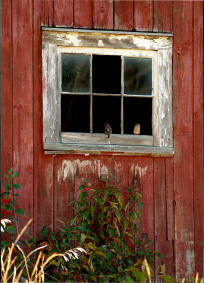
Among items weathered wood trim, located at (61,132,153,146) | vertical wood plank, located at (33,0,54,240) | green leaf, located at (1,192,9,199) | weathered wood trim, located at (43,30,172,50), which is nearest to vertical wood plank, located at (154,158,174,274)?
weathered wood trim, located at (61,132,153,146)

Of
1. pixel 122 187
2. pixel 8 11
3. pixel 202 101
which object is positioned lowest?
pixel 122 187

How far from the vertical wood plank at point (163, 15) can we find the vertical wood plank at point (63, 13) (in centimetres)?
76

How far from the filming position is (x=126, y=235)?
5.77 m

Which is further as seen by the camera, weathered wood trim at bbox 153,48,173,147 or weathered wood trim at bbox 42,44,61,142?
weathered wood trim at bbox 153,48,173,147

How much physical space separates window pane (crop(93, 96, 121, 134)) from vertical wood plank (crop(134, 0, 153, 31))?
0.67 m

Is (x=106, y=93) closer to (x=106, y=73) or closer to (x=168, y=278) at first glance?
(x=106, y=73)

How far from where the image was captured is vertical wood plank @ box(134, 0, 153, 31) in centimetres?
591

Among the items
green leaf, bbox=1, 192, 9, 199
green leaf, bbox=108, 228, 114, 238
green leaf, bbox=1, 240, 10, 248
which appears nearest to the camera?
green leaf, bbox=1, 240, 10, 248

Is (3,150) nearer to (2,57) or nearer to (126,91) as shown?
(2,57)

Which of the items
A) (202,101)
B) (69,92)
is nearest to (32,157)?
(69,92)

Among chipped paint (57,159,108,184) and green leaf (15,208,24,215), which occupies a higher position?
chipped paint (57,159,108,184)

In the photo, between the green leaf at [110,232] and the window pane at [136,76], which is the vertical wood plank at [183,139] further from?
the green leaf at [110,232]

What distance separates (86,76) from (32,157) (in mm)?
862

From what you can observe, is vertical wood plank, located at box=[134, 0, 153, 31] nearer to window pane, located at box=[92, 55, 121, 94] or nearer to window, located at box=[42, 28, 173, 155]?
window, located at box=[42, 28, 173, 155]
